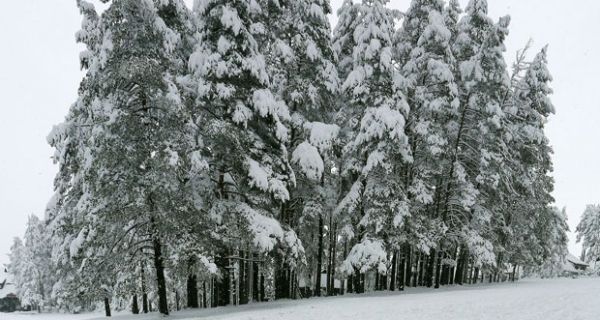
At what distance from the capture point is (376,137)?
19.7 metres

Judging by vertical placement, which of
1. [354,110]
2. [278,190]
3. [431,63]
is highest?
[431,63]

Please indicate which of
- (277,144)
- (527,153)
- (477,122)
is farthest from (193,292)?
(527,153)

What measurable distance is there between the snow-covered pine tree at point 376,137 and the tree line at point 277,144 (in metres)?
0.09

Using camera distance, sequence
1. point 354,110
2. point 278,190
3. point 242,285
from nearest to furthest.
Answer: point 278,190 < point 242,285 < point 354,110

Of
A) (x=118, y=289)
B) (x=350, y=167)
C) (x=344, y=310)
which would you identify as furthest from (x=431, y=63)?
(x=118, y=289)

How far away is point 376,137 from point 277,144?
193 inches

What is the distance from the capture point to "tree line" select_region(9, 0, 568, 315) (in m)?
14.0

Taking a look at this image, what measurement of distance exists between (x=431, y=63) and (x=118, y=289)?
16165mm

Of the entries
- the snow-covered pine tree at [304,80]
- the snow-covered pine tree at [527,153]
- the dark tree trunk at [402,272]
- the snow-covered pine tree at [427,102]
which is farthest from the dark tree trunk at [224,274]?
the snow-covered pine tree at [527,153]

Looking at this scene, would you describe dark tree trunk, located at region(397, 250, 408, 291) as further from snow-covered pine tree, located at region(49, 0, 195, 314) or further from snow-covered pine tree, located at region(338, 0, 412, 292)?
snow-covered pine tree, located at region(49, 0, 195, 314)

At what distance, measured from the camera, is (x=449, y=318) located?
37.0ft

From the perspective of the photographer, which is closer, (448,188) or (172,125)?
(172,125)

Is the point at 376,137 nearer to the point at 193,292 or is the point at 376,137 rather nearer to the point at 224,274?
the point at 224,274

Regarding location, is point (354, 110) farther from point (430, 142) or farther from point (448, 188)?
point (448, 188)
